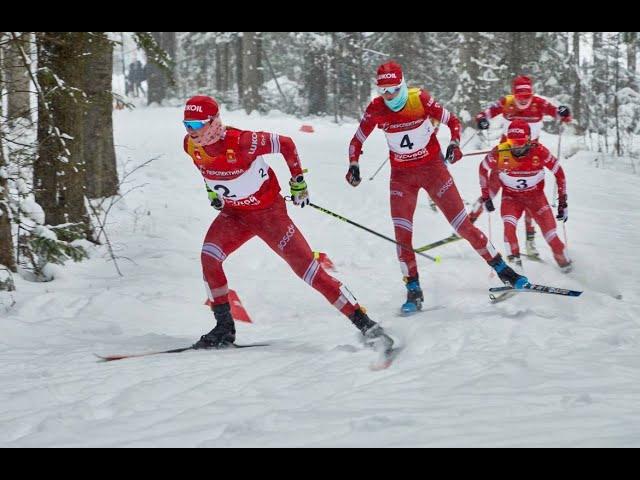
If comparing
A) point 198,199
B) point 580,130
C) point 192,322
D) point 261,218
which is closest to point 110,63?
point 198,199

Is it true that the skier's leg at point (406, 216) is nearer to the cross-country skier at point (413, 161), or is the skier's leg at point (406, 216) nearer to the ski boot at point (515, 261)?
the cross-country skier at point (413, 161)

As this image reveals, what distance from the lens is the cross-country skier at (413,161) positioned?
6.98 metres

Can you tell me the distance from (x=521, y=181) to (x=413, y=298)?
2.64 meters

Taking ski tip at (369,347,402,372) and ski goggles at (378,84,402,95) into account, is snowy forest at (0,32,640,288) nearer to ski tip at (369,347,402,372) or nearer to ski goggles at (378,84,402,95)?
ski goggles at (378,84,402,95)

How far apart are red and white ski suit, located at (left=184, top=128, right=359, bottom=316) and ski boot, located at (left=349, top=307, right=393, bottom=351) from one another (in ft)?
0.23

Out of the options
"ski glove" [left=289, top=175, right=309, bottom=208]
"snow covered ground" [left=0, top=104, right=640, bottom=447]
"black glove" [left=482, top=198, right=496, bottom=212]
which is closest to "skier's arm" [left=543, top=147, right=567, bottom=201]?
"black glove" [left=482, top=198, right=496, bottom=212]

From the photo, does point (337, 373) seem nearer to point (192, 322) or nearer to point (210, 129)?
point (210, 129)

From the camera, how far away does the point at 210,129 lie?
5.57 m

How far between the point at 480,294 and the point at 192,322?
124 inches

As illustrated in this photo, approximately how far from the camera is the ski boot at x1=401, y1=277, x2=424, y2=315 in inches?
278

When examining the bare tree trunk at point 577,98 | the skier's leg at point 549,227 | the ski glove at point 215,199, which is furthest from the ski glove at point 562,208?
the bare tree trunk at point 577,98

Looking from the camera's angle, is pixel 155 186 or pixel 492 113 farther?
pixel 155 186

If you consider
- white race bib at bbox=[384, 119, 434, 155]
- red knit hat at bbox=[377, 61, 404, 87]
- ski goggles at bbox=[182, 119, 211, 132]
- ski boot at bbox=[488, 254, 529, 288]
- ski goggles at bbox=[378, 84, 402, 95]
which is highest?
red knit hat at bbox=[377, 61, 404, 87]

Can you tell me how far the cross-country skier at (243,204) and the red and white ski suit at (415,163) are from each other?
1.61 metres
